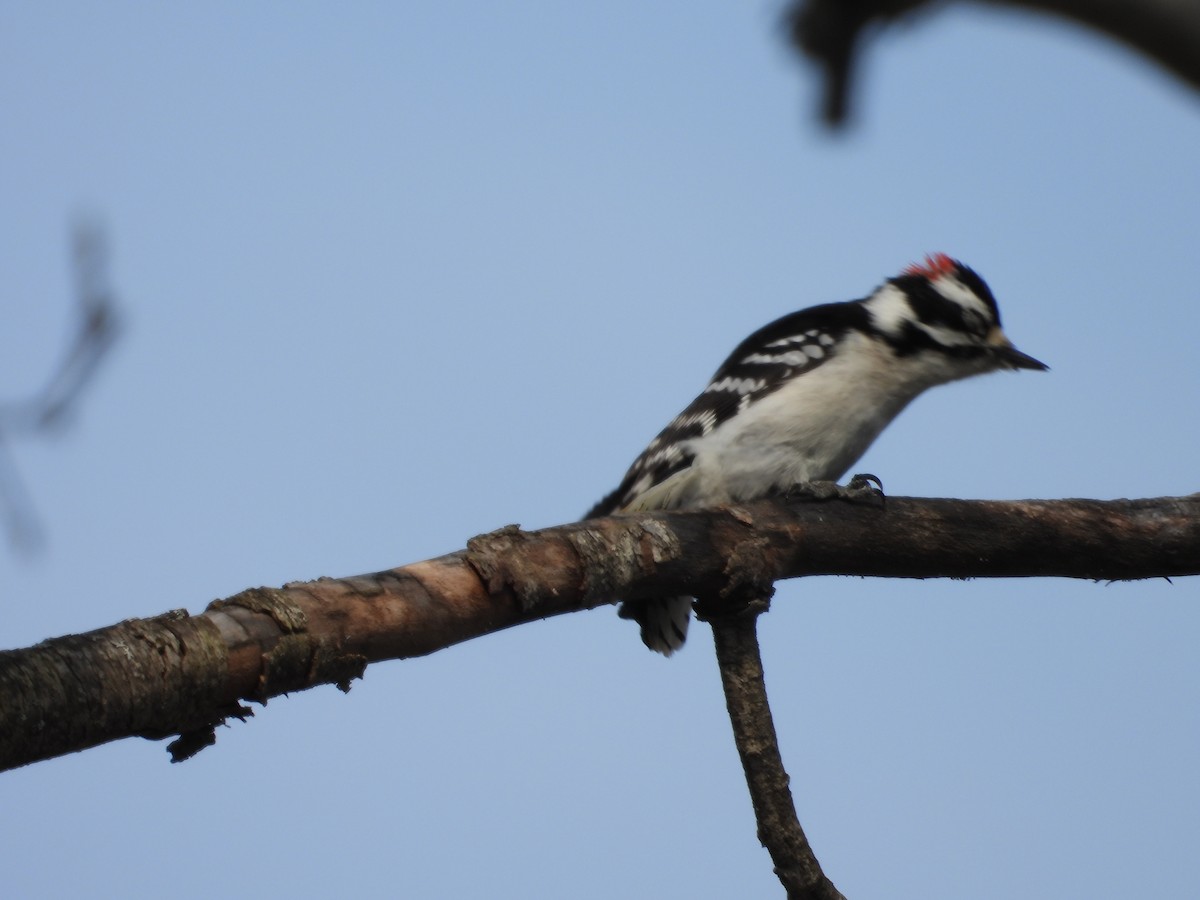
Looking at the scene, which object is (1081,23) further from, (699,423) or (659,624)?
(699,423)

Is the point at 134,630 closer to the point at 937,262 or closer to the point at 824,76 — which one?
the point at 824,76

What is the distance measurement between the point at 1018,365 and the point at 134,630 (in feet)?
14.9

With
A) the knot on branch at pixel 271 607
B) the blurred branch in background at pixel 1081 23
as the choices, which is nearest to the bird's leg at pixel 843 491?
the knot on branch at pixel 271 607

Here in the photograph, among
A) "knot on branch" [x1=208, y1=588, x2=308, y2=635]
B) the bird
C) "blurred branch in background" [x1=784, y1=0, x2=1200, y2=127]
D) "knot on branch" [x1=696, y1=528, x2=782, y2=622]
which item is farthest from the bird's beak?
"blurred branch in background" [x1=784, y1=0, x2=1200, y2=127]

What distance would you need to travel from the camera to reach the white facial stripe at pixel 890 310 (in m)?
6.57

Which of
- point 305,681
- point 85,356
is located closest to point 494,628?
point 305,681

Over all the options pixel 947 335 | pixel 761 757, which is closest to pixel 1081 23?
pixel 761 757

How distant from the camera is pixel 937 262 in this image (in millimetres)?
7074

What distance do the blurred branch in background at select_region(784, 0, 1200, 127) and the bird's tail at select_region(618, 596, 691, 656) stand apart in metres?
4.40

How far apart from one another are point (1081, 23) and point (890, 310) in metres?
5.27

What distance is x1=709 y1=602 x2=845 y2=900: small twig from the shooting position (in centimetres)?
432

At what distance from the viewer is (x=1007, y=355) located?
6.59 metres

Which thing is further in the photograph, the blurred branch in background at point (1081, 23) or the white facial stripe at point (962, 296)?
the white facial stripe at point (962, 296)

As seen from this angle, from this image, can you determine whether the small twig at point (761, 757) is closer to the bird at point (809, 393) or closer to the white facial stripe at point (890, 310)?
the bird at point (809, 393)
